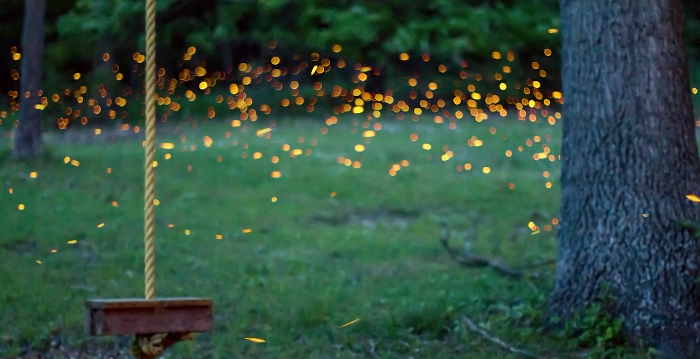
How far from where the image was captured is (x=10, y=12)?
26047mm

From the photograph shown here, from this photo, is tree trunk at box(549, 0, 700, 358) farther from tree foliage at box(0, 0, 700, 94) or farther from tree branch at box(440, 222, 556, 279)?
tree foliage at box(0, 0, 700, 94)

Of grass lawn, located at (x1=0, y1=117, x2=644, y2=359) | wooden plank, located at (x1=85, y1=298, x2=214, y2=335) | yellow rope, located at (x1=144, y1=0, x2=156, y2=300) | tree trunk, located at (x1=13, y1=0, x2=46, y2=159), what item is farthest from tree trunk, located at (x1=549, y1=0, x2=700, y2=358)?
tree trunk, located at (x1=13, y1=0, x2=46, y2=159)

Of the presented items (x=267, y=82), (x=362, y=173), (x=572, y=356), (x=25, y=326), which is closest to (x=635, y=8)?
(x=572, y=356)

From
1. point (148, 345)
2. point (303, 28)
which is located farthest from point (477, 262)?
point (303, 28)

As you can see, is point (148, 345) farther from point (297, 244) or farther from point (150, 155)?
point (297, 244)

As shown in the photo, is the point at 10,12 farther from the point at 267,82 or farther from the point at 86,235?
the point at 86,235

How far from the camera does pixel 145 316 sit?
383 cm

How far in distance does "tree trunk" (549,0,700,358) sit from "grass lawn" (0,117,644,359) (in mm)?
613

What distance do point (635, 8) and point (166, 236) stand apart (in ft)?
16.8

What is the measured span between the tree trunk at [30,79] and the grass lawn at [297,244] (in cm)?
48

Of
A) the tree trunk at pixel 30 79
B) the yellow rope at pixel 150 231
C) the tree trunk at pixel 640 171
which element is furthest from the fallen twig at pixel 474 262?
the tree trunk at pixel 30 79

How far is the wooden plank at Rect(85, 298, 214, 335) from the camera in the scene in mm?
3758

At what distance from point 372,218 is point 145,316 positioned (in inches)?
263

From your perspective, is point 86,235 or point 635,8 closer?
point 635,8
